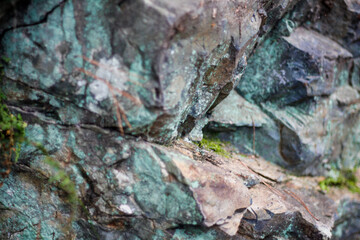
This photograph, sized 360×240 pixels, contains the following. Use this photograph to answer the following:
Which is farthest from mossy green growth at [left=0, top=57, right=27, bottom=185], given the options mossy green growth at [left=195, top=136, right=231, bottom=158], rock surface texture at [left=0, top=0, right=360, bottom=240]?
mossy green growth at [left=195, top=136, right=231, bottom=158]

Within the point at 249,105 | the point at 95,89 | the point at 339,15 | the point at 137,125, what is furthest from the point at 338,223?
the point at 95,89

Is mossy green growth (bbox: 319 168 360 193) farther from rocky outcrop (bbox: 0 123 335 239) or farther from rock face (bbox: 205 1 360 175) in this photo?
rocky outcrop (bbox: 0 123 335 239)

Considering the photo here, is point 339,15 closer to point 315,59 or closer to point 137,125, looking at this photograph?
point 315,59

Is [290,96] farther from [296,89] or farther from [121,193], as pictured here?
[121,193]

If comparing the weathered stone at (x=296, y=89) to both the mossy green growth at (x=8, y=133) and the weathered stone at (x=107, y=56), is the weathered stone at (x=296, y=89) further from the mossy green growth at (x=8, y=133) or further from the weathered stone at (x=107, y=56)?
the mossy green growth at (x=8, y=133)

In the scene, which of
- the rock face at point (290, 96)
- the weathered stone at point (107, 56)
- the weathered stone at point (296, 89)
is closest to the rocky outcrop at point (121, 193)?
the weathered stone at point (107, 56)
